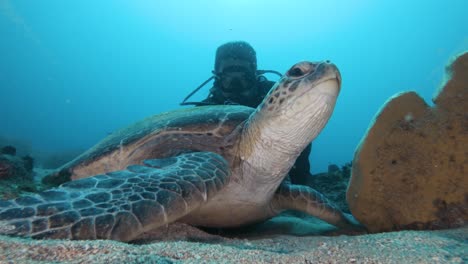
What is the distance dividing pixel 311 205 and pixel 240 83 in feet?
11.2

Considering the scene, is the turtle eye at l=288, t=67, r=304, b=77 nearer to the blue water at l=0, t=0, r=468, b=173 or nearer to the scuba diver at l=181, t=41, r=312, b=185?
the scuba diver at l=181, t=41, r=312, b=185

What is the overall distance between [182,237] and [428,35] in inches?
3533

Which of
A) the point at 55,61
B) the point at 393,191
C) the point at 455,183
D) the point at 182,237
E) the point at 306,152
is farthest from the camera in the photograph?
the point at 55,61

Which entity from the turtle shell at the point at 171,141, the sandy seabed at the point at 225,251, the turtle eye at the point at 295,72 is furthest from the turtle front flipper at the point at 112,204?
the turtle eye at the point at 295,72

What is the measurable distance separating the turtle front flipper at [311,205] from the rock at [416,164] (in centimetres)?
51

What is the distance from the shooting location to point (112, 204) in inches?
62.9

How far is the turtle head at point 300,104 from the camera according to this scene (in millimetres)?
2414

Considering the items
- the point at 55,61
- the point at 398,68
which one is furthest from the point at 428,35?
the point at 55,61

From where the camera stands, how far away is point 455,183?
95.1 inches

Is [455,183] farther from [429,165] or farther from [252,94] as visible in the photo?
[252,94]

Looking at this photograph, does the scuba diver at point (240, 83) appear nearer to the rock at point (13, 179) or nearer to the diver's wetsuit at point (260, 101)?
the diver's wetsuit at point (260, 101)

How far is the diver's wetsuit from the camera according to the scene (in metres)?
6.14

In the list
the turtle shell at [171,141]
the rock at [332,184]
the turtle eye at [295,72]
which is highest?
the turtle eye at [295,72]

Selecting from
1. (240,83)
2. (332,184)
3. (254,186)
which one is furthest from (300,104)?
(332,184)
